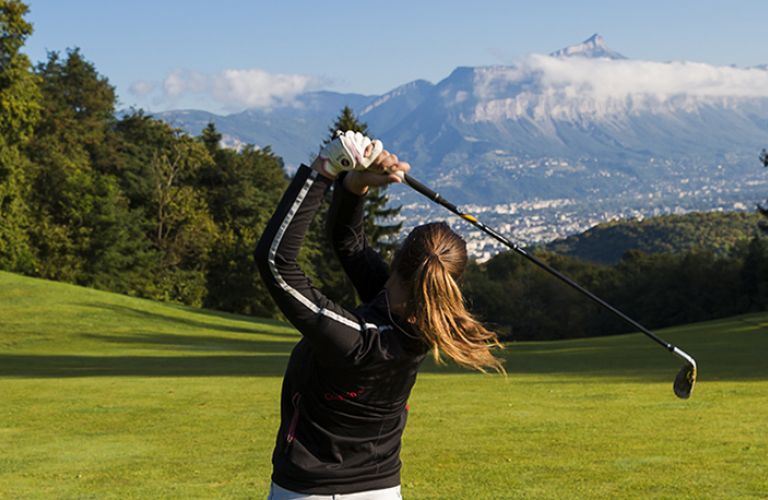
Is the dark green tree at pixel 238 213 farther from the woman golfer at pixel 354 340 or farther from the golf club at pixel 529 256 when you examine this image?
the woman golfer at pixel 354 340

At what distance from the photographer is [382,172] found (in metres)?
3.97

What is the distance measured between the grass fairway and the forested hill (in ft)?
257

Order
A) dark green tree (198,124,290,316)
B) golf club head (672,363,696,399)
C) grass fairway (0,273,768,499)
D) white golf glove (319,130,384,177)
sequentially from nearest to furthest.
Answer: white golf glove (319,130,384,177), golf club head (672,363,696,399), grass fairway (0,273,768,499), dark green tree (198,124,290,316)

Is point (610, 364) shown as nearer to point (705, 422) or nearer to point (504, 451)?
point (705, 422)

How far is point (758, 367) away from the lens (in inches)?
842

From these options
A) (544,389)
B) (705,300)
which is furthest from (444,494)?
(705,300)

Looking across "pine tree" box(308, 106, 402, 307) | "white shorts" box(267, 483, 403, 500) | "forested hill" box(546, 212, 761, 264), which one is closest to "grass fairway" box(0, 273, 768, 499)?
"white shorts" box(267, 483, 403, 500)

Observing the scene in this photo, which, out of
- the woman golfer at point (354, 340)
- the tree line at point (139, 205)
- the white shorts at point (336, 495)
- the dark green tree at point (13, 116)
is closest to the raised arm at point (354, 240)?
the woman golfer at point (354, 340)

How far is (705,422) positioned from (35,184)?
54.1 m

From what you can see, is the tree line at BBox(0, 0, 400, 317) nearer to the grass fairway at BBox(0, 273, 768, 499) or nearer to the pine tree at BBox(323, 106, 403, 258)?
the pine tree at BBox(323, 106, 403, 258)

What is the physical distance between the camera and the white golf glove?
381cm

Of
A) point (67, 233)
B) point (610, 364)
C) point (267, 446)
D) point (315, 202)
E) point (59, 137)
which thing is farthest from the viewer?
point (59, 137)

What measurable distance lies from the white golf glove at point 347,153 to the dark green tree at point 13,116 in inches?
1751

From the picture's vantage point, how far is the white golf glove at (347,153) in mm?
3812
